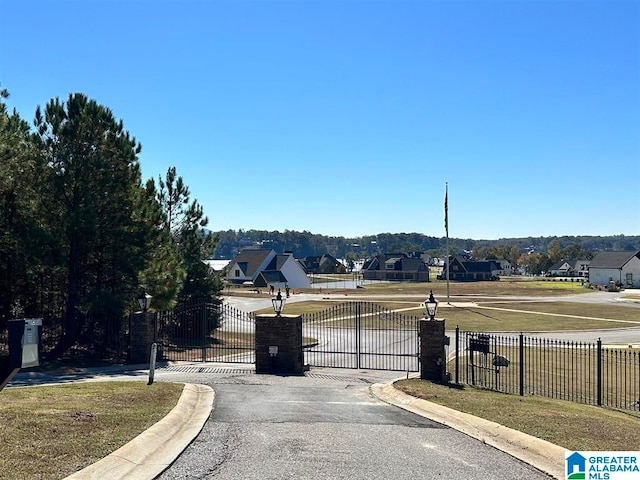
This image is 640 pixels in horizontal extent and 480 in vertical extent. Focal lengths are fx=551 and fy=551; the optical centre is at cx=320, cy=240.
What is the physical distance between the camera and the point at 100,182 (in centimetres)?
2109

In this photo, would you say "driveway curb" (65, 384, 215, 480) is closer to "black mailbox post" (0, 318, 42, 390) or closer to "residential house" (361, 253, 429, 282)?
"black mailbox post" (0, 318, 42, 390)

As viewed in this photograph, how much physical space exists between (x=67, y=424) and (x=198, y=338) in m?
22.6

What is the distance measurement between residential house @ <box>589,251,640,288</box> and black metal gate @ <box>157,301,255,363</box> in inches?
3237

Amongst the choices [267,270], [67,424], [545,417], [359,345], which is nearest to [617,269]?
[267,270]

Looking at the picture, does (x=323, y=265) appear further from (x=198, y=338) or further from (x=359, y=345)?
(x=359, y=345)

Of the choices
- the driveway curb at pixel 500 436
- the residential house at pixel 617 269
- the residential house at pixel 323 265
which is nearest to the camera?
the driveway curb at pixel 500 436

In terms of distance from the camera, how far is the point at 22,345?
5.56 metres

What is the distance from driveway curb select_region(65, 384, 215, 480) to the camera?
6.05 metres

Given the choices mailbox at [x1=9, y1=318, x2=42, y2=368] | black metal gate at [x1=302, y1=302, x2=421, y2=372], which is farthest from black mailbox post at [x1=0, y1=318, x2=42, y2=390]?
black metal gate at [x1=302, y1=302, x2=421, y2=372]

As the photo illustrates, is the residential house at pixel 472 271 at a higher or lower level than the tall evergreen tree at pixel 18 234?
lower

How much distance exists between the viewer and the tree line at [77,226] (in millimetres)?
20172

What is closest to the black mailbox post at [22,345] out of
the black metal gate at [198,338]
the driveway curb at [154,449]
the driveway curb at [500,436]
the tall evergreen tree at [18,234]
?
the driveway curb at [154,449]

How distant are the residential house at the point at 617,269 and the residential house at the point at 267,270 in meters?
52.1

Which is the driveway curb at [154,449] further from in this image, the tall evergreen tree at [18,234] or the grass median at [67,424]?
the tall evergreen tree at [18,234]
